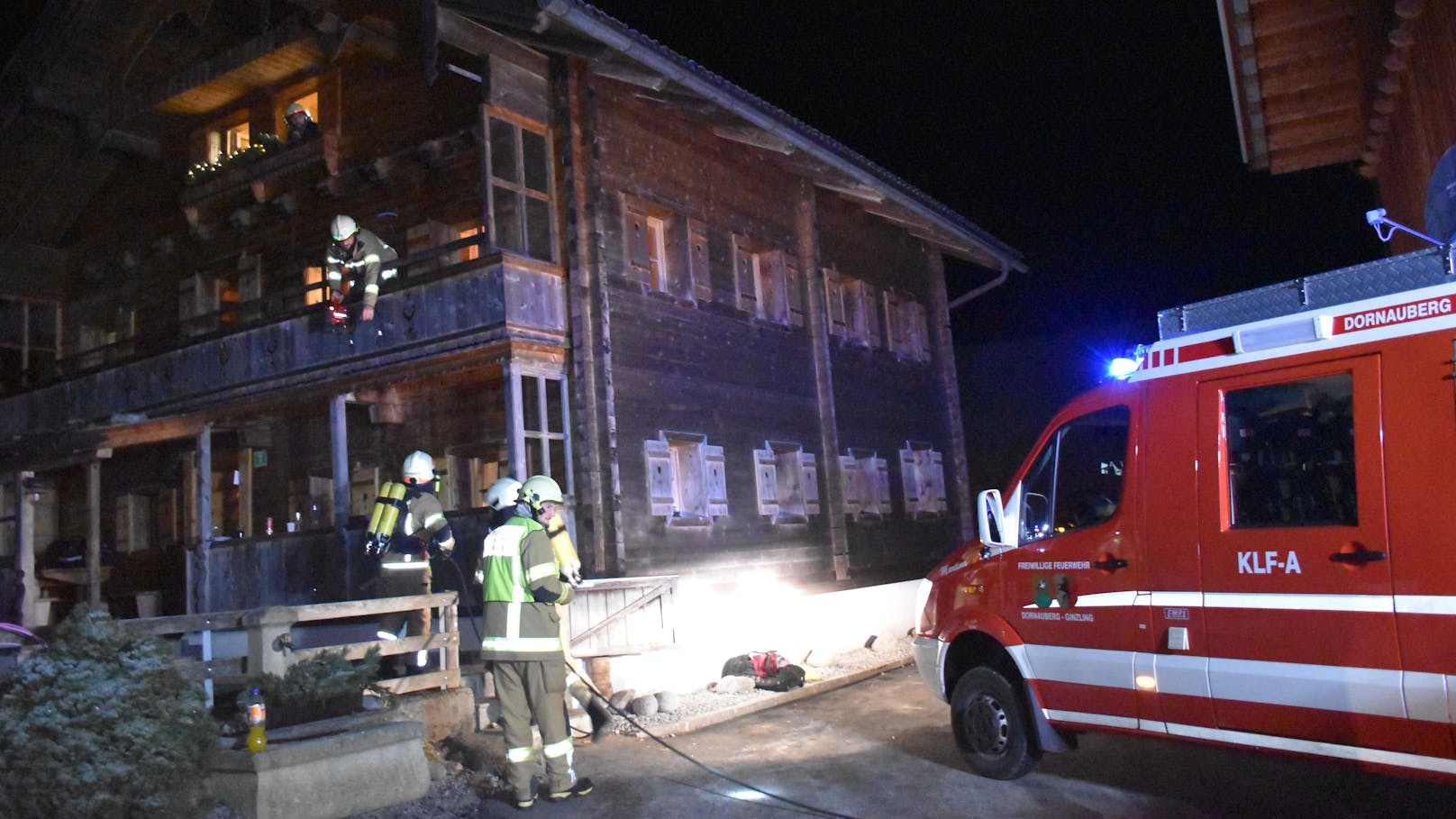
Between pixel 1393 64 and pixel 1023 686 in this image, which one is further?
pixel 1393 64

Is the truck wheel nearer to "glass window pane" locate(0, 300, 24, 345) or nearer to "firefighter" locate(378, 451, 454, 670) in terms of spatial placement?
"firefighter" locate(378, 451, 454, 670)

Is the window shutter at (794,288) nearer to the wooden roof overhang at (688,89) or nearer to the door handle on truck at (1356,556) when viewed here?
the wooden roof overhang at (688,89)

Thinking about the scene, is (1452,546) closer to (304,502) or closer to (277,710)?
(277,710)

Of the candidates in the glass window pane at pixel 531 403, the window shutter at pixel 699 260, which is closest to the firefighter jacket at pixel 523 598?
the glass window pane at pixel 531 403

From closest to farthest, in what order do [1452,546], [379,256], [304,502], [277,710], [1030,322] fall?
[1452,546]
[277,710]
[379,256]
[304,502]
[1030,322]

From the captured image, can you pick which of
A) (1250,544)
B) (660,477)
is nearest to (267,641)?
(1250,544)

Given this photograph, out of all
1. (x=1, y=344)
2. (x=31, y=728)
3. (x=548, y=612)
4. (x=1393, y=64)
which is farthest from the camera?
(x=1, y=344)

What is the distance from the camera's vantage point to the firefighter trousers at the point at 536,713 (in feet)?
22.2

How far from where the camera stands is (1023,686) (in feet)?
22.1

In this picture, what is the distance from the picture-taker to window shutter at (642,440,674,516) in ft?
43.2

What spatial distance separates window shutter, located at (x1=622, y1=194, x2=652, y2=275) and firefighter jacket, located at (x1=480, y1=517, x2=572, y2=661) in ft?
23.0

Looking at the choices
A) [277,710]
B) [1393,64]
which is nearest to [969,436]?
[1393,64]

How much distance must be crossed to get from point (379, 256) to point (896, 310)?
1073 cm

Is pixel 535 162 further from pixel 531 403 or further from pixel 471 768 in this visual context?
pixel 471 768
